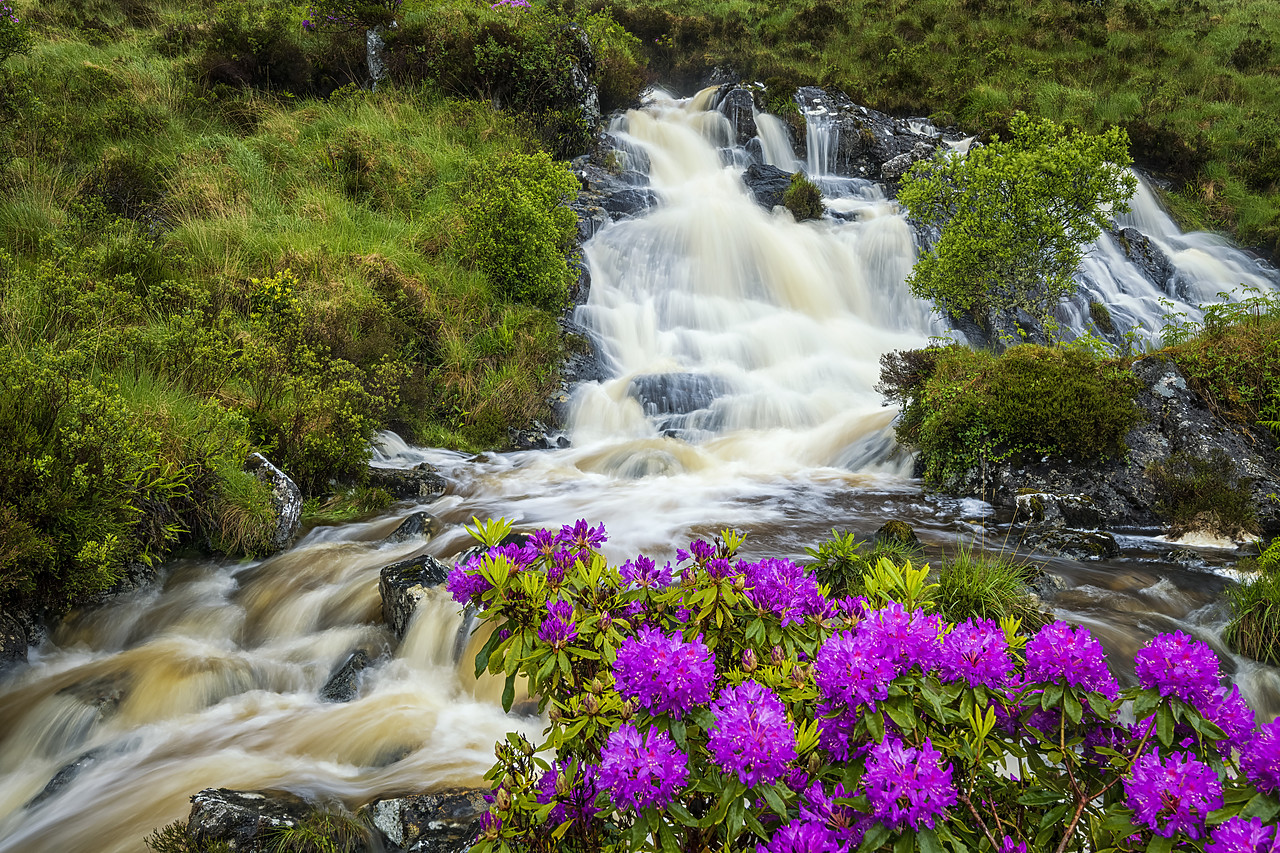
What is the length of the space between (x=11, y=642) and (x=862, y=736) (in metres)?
5.64

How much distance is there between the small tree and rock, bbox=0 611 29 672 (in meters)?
10.8

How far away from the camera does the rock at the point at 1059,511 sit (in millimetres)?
6715

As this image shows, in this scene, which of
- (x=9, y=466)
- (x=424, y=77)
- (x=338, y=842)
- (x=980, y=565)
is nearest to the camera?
(x=338, y=842)

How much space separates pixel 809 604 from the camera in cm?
205

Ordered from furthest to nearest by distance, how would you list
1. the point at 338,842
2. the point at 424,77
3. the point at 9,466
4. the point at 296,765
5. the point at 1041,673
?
the point at 424,77
the point at 9,466
the point at 296,765
the point at 338,842
the point at 1041,673

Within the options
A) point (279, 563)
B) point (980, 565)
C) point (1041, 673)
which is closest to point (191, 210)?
point (279, 563)

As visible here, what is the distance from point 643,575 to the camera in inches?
84.8

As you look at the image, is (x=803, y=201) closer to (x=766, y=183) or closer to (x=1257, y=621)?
(x=766, y=183)

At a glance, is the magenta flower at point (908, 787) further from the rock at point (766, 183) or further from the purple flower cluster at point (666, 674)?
the rock at point (766, 183)

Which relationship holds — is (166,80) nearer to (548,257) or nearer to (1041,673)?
(548,257)

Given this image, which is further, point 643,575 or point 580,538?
point 580,538

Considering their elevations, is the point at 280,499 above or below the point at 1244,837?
below

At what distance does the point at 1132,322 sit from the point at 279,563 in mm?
15545

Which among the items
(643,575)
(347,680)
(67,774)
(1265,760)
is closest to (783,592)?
(643,575)
